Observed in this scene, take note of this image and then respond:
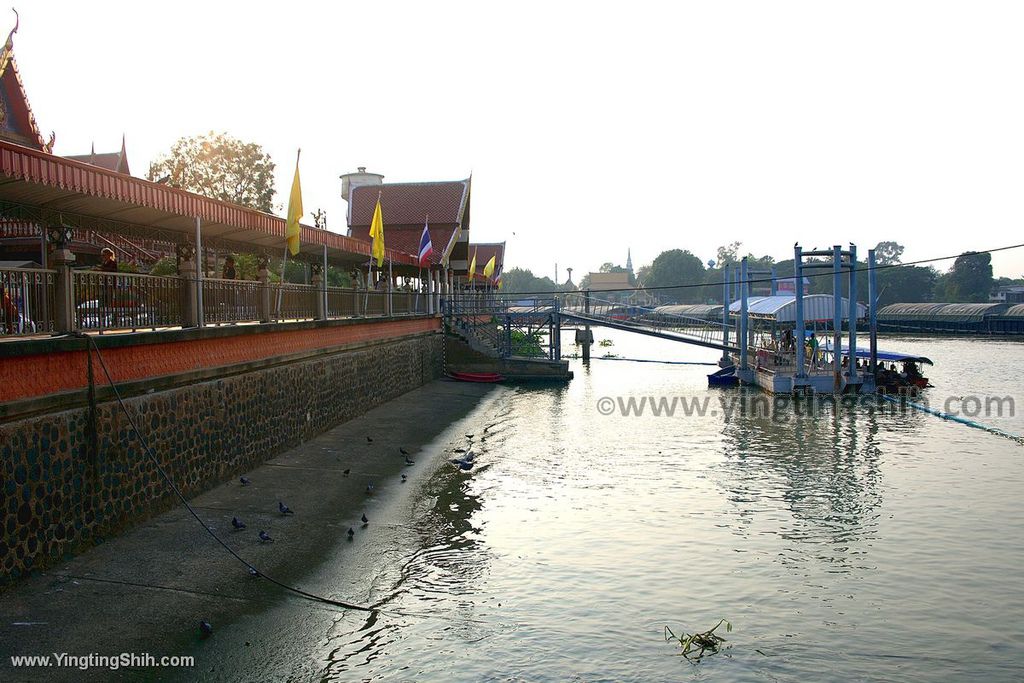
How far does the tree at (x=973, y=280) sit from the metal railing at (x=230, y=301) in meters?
121

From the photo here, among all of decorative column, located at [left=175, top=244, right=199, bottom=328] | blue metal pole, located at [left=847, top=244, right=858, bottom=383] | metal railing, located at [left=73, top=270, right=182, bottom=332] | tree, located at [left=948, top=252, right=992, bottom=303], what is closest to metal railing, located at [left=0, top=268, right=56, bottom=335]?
metal railing, located at [left=73, top=270, right=182, bottom=332]

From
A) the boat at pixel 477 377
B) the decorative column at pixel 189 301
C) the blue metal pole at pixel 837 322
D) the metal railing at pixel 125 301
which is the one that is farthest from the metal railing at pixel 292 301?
the blue metal pole at pixel 837 322

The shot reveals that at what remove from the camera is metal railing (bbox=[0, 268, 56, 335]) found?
10.1 meters

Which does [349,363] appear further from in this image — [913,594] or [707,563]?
[913,594]

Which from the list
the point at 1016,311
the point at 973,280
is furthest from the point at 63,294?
the point at 973,280

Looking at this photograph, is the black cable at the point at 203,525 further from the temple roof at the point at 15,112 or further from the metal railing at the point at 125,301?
the temple roof at the point at 15,112

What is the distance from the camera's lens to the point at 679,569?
12422mm

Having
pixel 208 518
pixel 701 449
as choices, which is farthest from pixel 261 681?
pixel 701 449

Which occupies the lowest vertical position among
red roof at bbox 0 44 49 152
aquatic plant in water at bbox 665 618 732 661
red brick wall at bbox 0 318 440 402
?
aquatic plant in water at bbox 665 618 732 661

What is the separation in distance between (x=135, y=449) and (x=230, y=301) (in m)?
5.15

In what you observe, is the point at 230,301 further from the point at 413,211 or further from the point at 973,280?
the point at 973,280

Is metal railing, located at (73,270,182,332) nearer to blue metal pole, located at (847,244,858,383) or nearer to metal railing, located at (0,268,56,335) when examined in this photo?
metal railing, located at (0,268,56,335)

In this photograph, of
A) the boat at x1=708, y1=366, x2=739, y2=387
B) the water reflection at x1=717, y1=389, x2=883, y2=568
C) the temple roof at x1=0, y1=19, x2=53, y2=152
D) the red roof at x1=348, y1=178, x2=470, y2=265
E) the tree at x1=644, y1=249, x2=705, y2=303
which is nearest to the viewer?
the water reflection at x1=717, y1=389, x2=883, y2=568

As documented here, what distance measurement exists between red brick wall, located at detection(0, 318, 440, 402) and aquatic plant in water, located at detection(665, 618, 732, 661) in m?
8.28
